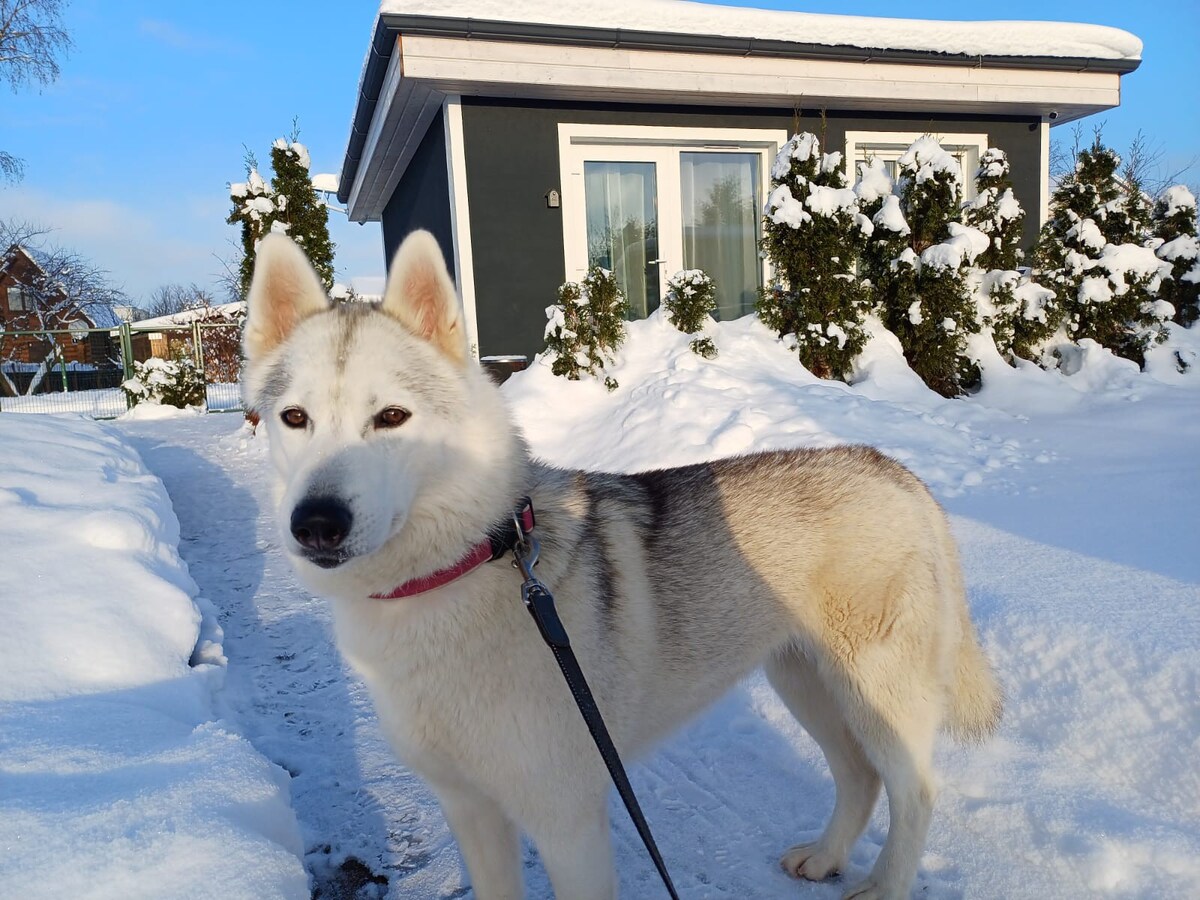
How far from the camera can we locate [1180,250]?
1009 centimetres

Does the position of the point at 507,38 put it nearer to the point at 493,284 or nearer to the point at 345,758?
the point at 493,284

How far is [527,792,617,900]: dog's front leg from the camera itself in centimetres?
170

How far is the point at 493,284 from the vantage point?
1006 centimetres

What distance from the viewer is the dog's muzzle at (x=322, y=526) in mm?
1433

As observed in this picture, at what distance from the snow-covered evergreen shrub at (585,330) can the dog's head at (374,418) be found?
6.34m

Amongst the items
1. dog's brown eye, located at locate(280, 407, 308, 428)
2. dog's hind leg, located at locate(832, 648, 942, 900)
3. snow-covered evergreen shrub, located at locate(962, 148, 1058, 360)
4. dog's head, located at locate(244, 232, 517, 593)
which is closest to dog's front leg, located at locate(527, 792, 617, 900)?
dog's head, located at locate(244, 232, 517, 593)

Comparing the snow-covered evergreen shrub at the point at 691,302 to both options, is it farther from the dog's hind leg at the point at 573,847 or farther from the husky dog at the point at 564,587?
the dog's hind leg at the point at 573,847

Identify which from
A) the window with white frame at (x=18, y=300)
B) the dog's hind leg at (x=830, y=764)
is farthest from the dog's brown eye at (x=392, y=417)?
the window with white frame at (x=18, y=300)

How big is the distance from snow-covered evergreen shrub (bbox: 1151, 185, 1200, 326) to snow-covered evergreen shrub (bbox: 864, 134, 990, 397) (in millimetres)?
3468

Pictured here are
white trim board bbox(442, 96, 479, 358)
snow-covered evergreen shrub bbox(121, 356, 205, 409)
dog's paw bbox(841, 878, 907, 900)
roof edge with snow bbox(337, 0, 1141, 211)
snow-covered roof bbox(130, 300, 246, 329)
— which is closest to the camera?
dog's paw bbox(841, 878, 907, 900)

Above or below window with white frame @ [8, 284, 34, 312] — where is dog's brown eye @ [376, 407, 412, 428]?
below

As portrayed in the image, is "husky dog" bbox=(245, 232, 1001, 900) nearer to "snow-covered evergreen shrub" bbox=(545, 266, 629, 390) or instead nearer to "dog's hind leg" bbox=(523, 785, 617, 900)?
"dog's hind leg" bbox=(523, 785, 617, 900)

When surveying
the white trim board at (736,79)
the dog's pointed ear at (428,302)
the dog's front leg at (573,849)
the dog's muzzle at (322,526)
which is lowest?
the dog's front leg at (573,849)

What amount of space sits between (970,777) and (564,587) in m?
1.86
